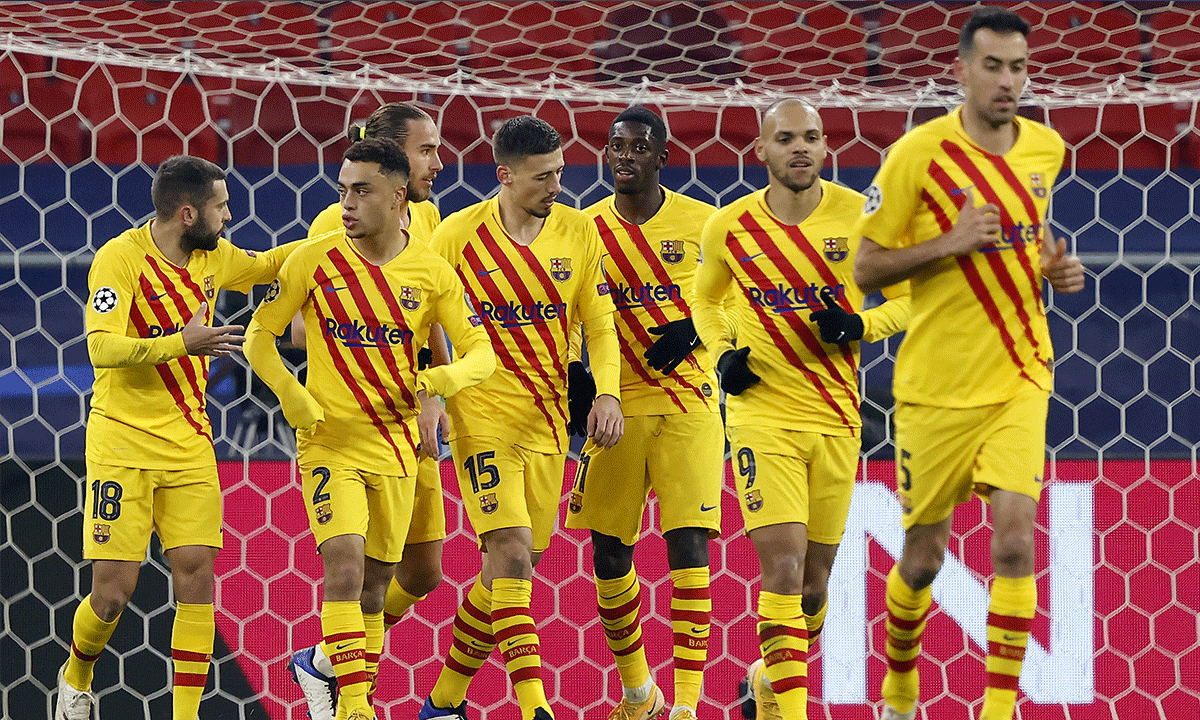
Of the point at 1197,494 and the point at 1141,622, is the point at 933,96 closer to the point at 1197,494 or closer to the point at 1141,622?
the point at 1197,494

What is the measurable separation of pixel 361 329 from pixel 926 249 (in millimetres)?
1702

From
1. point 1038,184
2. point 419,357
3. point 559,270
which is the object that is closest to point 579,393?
point 559,270

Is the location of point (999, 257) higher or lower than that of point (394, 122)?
lower

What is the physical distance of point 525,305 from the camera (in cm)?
436

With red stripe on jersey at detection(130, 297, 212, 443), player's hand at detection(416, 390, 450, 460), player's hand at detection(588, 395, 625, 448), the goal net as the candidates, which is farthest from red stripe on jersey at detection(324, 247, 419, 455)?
the goal net

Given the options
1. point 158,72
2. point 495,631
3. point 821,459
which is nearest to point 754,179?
point 821,459

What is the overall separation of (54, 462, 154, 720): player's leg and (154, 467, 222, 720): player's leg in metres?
0.06

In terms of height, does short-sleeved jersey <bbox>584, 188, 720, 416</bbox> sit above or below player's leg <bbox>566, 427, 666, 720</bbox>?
above

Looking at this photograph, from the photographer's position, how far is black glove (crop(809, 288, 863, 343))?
159 inches

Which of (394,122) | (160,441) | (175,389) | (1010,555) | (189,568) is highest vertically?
(394,122)

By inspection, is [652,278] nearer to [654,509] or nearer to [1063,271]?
[654,509]

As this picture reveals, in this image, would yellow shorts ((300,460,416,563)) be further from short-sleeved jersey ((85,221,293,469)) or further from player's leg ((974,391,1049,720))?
player's leg ((974,391,1049,720))

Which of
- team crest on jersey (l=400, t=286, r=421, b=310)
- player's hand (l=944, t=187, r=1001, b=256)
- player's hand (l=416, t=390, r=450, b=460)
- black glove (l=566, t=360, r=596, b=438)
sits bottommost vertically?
player's hand (l=416, t=390, r=450, b=460)

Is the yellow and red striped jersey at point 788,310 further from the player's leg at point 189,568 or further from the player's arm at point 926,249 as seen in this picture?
the player's leg at point 189,568
